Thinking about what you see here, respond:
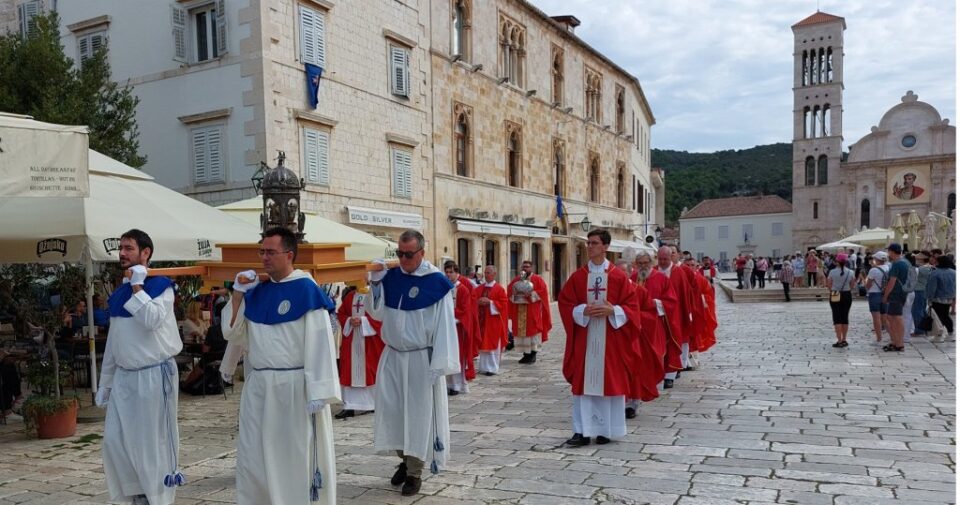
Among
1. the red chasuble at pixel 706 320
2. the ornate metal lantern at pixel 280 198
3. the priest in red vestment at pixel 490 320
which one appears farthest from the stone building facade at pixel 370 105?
the red chasuble at pixel 706 320

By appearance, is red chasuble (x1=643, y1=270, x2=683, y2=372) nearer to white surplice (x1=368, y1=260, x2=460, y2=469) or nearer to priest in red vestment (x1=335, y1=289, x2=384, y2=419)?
priest in red vestment (x1=335, y1=289, x2=384, y2=419)

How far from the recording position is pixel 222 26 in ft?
51.9

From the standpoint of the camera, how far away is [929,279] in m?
13.3

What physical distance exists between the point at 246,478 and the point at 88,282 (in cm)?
456

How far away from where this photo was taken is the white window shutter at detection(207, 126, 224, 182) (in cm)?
1600

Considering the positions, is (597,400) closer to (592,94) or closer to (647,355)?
(647,355)

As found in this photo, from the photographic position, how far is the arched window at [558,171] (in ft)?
93.4

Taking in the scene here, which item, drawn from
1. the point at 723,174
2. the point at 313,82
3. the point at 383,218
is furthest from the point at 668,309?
the point at 723,174

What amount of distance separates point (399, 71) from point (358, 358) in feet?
→ 39.5

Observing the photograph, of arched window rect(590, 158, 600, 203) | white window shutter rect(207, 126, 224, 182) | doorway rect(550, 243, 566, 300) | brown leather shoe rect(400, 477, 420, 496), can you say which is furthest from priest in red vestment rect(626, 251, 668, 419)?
arched window rect(590, 158, 600, 203)

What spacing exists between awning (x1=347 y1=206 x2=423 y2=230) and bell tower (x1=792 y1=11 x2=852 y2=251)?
55444 millimetres

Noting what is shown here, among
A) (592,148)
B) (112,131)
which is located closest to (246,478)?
(112,131)

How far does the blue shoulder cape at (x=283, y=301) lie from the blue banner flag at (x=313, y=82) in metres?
12.5

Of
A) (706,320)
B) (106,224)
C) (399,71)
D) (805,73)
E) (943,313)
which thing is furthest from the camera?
(805,73)
